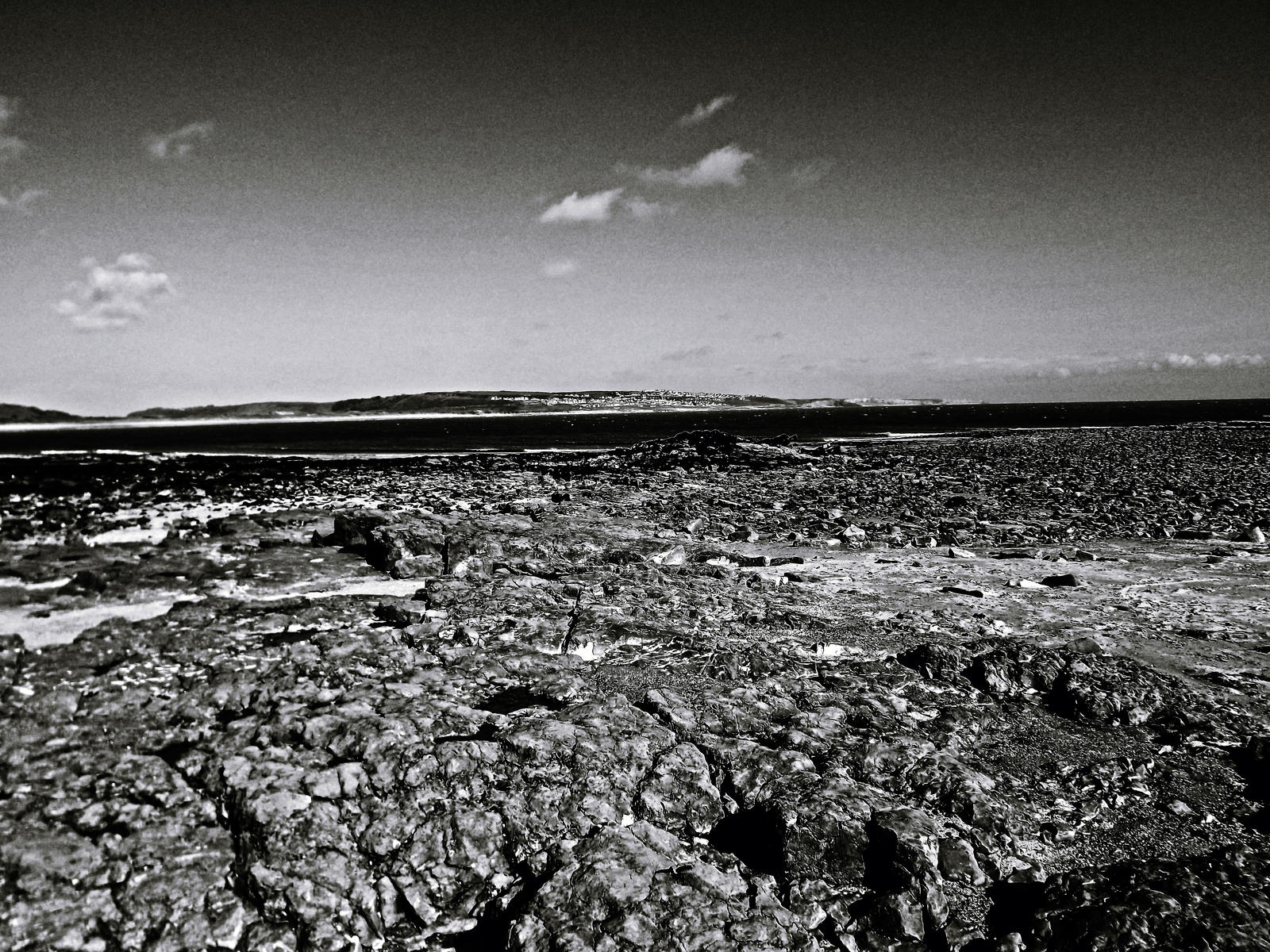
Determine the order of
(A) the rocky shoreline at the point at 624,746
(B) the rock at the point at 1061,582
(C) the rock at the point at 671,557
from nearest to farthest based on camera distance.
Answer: (A) the rocky shoreline at the point at 624,746 < (B) the rock at the point at 1061,582 < (C) the rock at the point at 671,557

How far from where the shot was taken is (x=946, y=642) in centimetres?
1075

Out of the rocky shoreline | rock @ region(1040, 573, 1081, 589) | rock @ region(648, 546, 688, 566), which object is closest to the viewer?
the rocky shoreline

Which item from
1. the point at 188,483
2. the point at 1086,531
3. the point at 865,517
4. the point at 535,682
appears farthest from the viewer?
the point at 188,483

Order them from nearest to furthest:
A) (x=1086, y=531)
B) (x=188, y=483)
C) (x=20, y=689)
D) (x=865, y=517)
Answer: (x=20, y=689), (x=1086, y=531), (x=865, y=517), (x=188, y=483)

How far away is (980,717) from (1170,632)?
5.97 m

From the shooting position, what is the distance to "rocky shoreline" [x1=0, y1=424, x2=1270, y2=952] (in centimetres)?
519

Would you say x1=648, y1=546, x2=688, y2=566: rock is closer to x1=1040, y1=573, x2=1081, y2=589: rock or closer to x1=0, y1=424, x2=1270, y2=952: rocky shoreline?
x1=0, y1=424, x2=1270, y2=952: rocky shoreline

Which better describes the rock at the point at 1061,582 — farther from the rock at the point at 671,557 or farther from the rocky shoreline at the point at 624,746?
the rock at the point at 671,557

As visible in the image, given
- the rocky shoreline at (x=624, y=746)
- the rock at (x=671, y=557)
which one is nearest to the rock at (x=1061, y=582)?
the rocky shoreline at (x=624, y=746)

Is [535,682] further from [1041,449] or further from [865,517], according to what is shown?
[1041,449]

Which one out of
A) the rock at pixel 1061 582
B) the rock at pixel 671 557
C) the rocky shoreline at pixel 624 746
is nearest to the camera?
A: the rocky shoreline at pixel 624 746

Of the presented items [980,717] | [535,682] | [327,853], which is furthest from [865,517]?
[327,853]

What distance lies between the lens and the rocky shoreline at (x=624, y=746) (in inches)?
204

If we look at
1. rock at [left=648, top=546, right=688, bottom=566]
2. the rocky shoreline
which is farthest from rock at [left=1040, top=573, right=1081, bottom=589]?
rock at [left=648, top=546, right=688, bottom=566]
